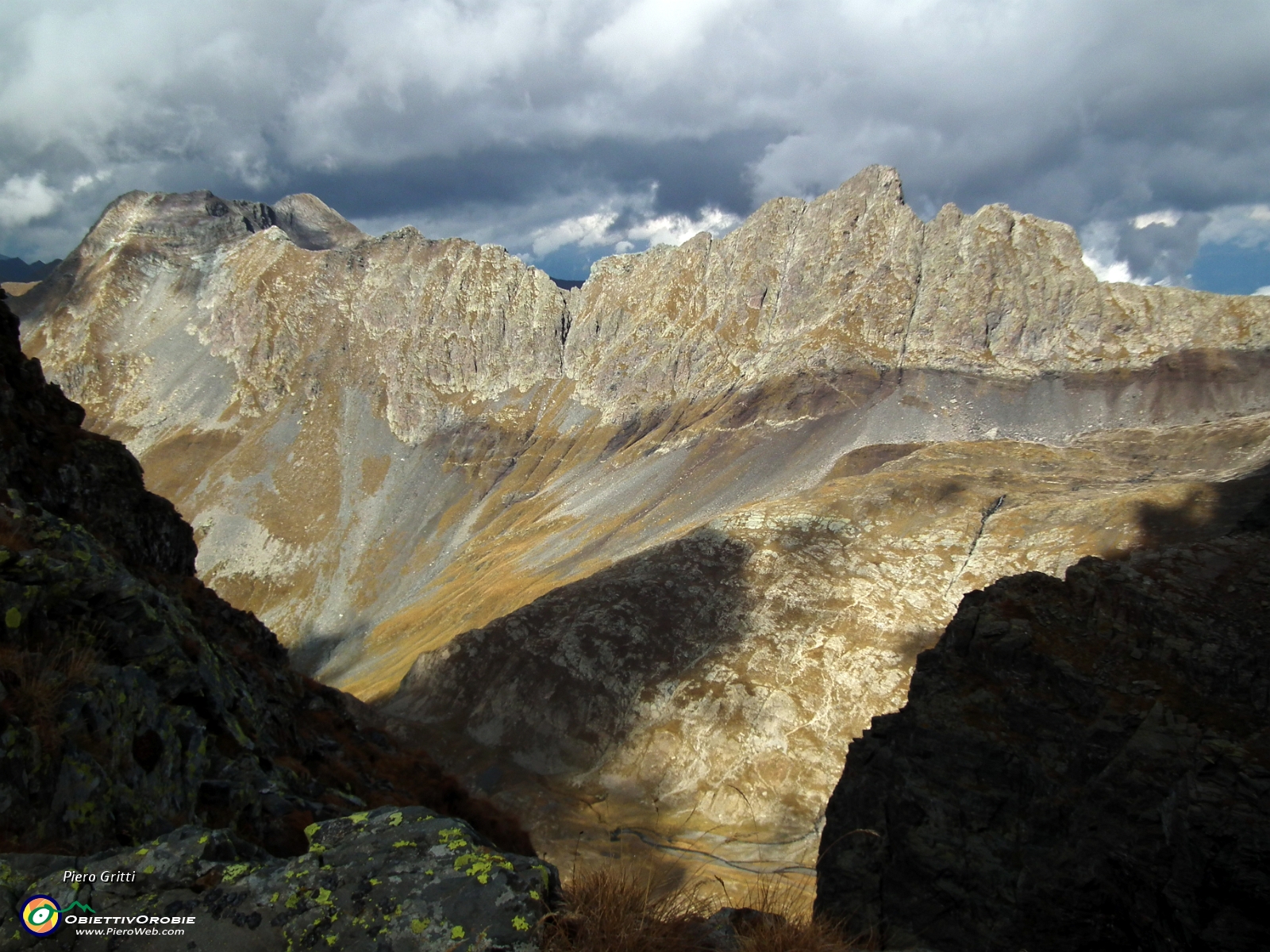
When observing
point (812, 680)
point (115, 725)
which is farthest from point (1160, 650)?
point (812, 680)

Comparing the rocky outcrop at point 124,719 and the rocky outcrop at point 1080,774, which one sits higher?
the rocky outcrop at point 124,719

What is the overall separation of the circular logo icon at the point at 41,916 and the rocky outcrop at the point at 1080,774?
1138 cm

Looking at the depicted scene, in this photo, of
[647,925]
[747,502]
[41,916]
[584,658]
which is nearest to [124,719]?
[41,916]

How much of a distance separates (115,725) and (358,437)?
197 m

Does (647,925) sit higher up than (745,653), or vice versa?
(647,925)

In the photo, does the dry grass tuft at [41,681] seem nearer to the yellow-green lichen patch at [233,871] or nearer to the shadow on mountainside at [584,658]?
the yellow-green lichen patch at [233,871]

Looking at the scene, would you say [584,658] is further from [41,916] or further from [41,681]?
[41,916]

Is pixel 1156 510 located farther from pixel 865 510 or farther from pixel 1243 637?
pixel 1243 637

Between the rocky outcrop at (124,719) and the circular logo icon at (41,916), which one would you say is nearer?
the circular logo icon at (41,916)

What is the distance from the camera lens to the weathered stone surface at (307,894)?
5594 millimetres

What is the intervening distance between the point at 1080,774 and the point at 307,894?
722 inches

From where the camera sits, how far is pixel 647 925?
5617 mm

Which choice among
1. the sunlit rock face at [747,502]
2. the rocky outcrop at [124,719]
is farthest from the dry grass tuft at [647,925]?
the sunlit rock face at [747,502]

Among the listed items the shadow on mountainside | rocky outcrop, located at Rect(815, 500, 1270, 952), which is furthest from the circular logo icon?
the shadow on mountainside
